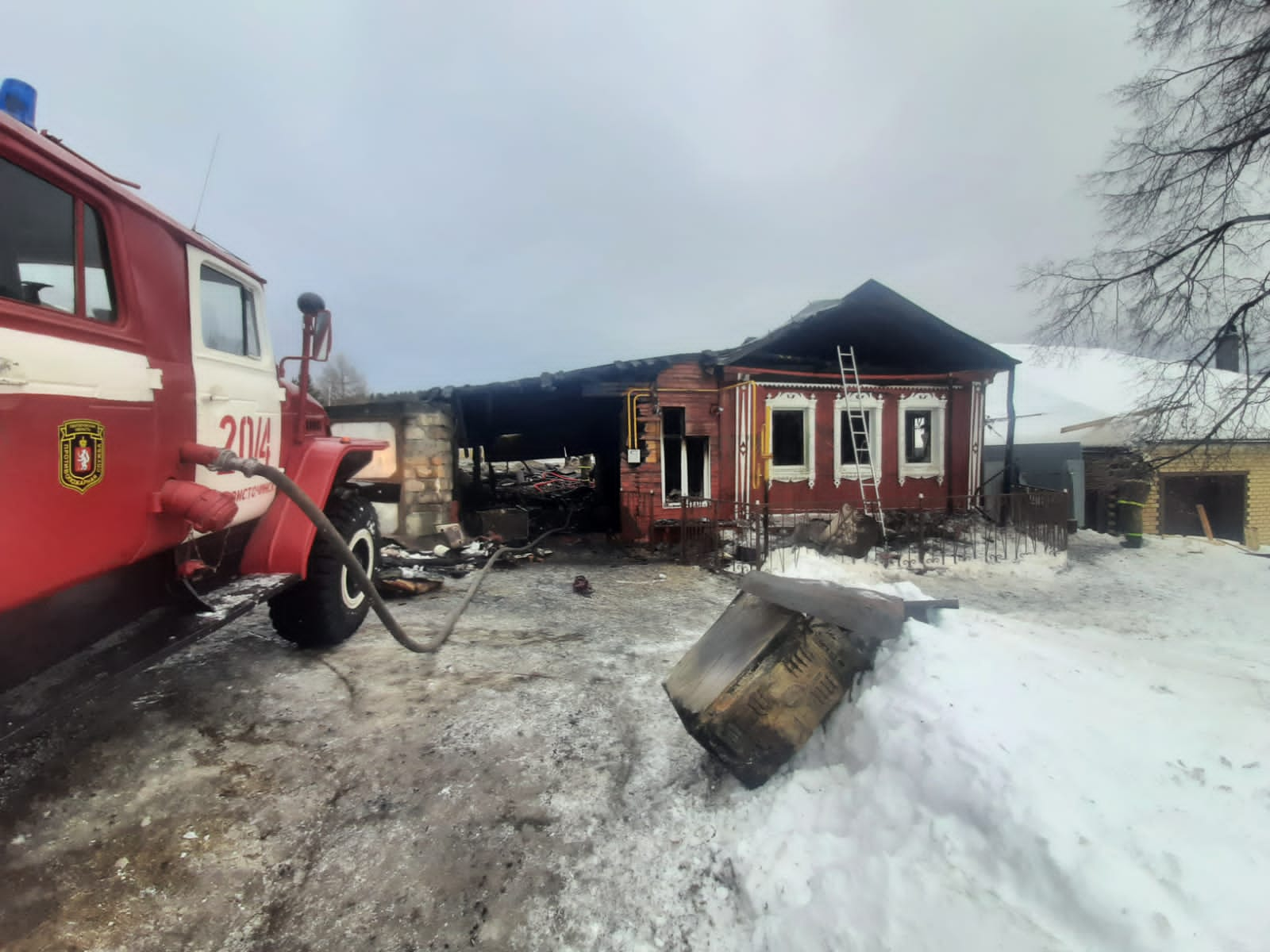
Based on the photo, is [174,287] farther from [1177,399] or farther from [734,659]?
[1177,399]

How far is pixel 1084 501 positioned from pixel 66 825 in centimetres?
1917

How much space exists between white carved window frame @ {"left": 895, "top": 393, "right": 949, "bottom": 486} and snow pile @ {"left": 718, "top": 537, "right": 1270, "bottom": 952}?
33.4 ft

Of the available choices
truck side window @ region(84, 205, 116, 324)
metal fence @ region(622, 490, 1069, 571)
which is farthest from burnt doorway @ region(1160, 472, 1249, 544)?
truck side window @ region(84, 205, 116, 324)

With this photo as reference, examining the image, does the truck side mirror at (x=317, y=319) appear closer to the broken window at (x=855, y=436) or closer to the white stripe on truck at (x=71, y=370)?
the white stripe on truck at (x=71, y=370)

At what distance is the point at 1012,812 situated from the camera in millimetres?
1726

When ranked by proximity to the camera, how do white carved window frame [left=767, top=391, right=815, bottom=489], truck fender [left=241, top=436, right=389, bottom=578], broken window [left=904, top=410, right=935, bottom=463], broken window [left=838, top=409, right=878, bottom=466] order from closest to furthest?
truck fender [left=241, top=436, right=389, bottom=578] → white carved window frame [left=767, top=391, right=815, bottom=489] → broken window [left=838, top=409, right=878, bottom=466] → broken window [left=904, top=410, right=935, bottom=463]

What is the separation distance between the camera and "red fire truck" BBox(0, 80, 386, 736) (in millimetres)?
2096

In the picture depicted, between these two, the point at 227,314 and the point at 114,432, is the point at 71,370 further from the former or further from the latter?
the point at 227,314

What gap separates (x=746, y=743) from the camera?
249 centimetres

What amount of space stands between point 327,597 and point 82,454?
2400 mm

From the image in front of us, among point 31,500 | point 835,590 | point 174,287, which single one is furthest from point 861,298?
point 31,500

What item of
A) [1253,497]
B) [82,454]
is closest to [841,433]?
[82,454]

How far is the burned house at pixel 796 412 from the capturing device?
11.2 metres

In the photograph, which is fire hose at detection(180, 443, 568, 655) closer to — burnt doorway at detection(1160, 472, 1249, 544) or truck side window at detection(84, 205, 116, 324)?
truck side window at detection(84, 205, 116, 324)
